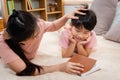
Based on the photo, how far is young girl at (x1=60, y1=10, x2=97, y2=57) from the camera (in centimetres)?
118

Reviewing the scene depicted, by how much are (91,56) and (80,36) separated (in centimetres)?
16

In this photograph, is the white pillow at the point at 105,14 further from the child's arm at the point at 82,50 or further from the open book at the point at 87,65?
the open book at the point at 87,65

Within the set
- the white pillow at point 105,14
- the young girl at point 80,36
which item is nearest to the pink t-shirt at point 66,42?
the young girl at point 80,36

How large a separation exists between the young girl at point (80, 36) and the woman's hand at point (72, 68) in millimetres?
238

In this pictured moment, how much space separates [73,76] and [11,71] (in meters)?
0.36

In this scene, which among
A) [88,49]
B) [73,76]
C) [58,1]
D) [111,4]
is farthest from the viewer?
[58,1]

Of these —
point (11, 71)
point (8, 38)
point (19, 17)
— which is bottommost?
point (11, 71)

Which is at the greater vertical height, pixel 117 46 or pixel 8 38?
pixel 8 38

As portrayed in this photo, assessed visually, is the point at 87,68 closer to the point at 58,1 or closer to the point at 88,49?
the point at 88,49

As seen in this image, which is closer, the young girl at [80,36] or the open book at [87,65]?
the open book at [87,65]

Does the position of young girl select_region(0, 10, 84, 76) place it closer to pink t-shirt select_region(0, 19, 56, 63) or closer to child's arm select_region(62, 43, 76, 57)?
pink t-shirt select_region(0, 19, 56, 63)

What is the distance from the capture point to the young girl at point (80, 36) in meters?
1.18

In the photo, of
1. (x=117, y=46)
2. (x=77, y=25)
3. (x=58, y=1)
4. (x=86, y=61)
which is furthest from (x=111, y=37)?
(x=58, y=1)

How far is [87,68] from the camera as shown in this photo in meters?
0.97
